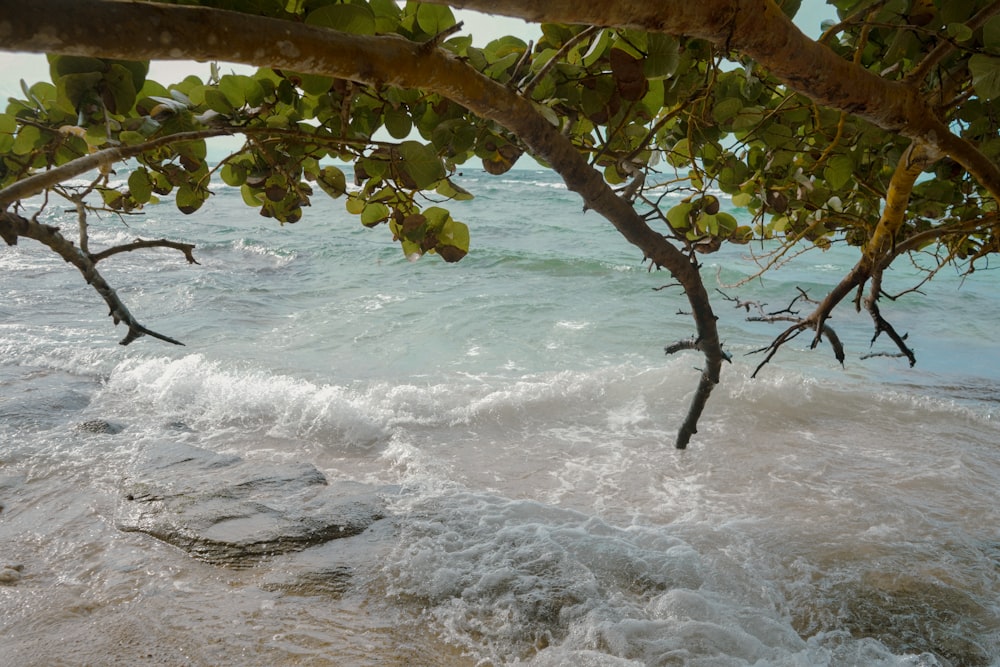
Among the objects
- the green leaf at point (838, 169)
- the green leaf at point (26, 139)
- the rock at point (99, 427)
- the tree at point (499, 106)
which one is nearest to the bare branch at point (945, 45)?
the tree at point (499, 106)

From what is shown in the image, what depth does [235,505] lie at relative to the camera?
141 inches

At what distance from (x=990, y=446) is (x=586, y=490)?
3.21m

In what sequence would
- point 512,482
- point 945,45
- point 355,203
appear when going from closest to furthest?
1. point 945,45
2. point 355,203
3. point 512,482

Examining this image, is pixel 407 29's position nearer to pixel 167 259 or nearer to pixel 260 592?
pixel 260 592

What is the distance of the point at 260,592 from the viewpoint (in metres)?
2.85

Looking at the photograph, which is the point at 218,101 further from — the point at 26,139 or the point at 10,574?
the point at 10,574

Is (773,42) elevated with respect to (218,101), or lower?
elevated

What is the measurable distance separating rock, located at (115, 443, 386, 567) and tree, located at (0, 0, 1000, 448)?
199cm

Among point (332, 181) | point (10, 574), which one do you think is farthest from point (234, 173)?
point (10, 574)

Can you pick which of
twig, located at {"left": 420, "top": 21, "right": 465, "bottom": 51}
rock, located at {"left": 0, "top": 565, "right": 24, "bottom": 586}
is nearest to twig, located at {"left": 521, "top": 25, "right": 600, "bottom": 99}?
twig, located at {"left": 420, "top": 21, "right": 465, "bottom": 51}

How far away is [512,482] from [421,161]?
3.52 meters

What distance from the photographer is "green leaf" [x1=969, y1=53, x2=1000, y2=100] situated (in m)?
1.25

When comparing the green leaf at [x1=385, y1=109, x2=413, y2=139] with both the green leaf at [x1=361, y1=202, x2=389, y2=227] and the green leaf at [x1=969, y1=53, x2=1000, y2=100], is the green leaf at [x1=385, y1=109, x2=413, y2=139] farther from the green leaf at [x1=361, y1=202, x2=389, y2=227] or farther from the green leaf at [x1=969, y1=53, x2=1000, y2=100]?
the green leaf at [x1=969, y1=53, x2=1000, y2=100]

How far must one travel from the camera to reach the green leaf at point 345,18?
3.02 ft
